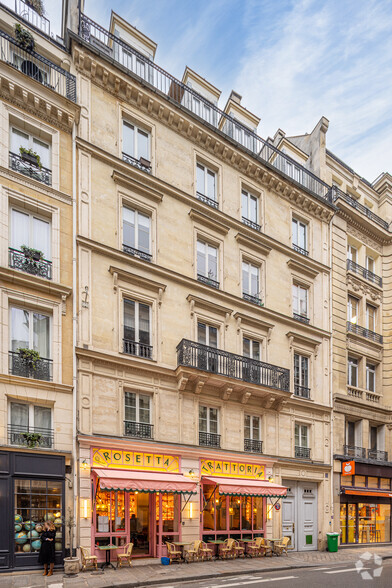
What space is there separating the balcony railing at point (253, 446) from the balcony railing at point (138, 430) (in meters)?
4.59

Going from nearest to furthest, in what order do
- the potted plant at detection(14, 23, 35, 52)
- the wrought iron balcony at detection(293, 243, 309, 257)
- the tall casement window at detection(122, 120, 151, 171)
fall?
the potted plant at detection(14, 23, 35, 52) < the tall casement window at detection(122, 120, 151, 171) < the wrought iron balcony at detection(293, 243, 309, 257)

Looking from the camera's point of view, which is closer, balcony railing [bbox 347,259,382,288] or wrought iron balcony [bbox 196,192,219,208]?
wrought iron balcony [bbox 196,192,219,208]

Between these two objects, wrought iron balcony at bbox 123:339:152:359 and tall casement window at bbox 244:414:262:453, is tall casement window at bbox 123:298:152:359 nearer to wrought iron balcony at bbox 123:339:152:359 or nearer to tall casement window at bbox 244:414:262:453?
wrought iron balcony at bbox 123:339:152:359

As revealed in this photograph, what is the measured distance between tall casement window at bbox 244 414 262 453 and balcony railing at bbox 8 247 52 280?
32.0ft

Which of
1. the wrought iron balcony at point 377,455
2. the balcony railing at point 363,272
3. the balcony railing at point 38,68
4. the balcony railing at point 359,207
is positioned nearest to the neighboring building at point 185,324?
the balcony railing at point 38,68

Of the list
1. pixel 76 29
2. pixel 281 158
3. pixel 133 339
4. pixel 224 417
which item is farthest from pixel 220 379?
pixel 76 29

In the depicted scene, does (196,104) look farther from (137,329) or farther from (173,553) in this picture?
(173,553)

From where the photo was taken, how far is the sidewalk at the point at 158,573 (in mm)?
11875

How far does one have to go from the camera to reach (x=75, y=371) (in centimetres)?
1471

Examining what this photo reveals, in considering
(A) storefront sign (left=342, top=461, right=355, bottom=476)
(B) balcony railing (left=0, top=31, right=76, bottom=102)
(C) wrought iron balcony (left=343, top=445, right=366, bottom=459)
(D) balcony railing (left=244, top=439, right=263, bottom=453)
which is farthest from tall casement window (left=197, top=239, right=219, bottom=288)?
(C) wrought iron balcony (left=343, top=445, right=366, bottom=459)

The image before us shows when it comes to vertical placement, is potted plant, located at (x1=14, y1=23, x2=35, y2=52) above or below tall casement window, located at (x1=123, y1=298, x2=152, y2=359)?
above

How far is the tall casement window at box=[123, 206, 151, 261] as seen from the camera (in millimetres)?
17141

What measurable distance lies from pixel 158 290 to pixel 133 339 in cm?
206

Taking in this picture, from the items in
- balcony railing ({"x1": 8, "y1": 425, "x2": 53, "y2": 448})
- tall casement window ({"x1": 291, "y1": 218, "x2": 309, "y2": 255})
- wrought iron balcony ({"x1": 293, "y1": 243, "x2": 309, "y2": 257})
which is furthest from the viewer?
tall casement window ({"x1": 291, "y1": 218, "x2": 309, "y2": 255})
